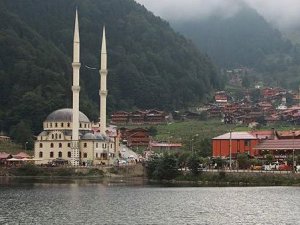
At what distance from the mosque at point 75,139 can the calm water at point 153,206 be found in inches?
1646

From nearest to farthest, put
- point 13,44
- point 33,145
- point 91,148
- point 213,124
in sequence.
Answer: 1. point 91,148
2. point 33,145
3. point 213,124
4. point 13,44

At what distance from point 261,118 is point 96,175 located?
228 ft

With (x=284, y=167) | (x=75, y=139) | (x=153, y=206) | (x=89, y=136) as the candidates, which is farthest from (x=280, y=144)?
(x=153, y=206)

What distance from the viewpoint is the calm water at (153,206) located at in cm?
5175

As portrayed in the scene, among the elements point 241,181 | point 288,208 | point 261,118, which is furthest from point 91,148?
point 288,208

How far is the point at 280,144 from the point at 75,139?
34915 mm

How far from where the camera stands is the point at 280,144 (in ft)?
336

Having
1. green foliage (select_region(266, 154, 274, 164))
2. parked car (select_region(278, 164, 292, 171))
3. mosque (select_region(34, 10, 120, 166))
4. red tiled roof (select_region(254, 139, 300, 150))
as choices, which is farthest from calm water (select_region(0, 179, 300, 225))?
mosque (select_region(34, 10, 120, 166))

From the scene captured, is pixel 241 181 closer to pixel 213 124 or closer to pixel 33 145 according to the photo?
pixel 33 145

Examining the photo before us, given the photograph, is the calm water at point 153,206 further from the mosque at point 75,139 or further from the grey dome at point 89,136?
the grey dome at point 89,136

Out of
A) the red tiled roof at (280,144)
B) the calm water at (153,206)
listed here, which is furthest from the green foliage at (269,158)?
the calm water at (153,206)

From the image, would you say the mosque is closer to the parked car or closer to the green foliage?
the green foliage

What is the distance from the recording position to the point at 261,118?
566 ft

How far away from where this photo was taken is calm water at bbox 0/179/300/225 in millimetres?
51750
